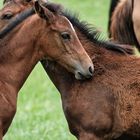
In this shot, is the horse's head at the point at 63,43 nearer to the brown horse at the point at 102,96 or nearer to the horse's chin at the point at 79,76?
the horse's chin at the point at 79,76

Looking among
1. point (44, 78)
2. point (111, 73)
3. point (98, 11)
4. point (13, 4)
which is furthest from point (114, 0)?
point (98, 11)

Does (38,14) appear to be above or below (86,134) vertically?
above

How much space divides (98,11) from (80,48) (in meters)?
17.5

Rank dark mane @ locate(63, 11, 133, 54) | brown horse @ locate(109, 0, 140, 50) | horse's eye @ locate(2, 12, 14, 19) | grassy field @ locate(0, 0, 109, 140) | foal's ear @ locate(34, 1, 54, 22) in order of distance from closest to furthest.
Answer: foal's ear @ locate(34, 1, 54, 22), dark mane @ locate(63, 11, 133, 54), horse's eye @ locate(2, 12, 14, 19), brown horse @ locate(109, 0, 140, 50), grassy field @ locate(0, 0, 109, 140)

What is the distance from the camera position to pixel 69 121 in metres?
8.32

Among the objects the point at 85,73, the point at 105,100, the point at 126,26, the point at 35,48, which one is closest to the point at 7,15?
the point at 35,48

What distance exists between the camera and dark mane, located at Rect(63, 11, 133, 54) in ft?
A: 28.0

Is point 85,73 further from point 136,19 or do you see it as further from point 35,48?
point 136,19

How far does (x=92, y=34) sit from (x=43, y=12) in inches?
31.9

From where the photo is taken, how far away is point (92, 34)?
8609mm

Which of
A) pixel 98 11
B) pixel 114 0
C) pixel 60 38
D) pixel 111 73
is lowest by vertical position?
pixel 98 11

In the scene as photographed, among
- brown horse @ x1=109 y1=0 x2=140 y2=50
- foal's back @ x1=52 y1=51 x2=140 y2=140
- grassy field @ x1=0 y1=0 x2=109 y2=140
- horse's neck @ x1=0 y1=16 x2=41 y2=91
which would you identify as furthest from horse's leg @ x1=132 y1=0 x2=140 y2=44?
horse's neck @ x1=0 y1=16 x2=41 y2=91

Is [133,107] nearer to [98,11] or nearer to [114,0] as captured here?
A: [114,0]

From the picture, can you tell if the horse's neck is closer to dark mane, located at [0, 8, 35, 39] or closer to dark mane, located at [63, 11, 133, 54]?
dark mane, located at [0, 8, 35, 39]
